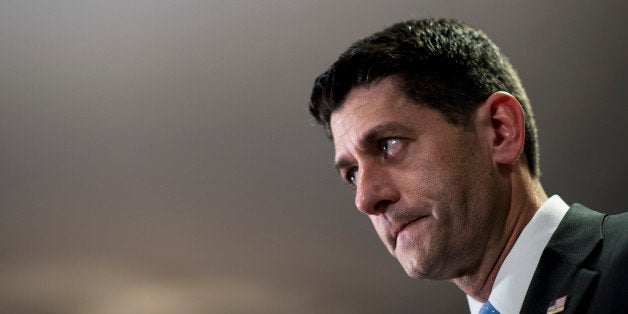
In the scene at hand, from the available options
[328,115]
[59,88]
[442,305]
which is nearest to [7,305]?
[59,88]

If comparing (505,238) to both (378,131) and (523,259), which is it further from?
(378,131)

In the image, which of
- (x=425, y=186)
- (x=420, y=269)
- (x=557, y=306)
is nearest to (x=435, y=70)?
(x=425, y=186)

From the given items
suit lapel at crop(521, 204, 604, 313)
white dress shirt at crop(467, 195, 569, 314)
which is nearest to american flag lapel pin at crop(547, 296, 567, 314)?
suit lapel at crop(521, 204, 604, 313)

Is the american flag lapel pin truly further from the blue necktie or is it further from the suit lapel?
the blue necktie

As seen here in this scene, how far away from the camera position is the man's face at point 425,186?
1.44 meters

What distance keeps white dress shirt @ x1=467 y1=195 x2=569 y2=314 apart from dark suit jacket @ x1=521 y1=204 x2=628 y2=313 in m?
0.03

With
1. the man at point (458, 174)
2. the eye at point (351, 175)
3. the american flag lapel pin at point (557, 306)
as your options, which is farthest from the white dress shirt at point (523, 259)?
the eye at point (351, 175)

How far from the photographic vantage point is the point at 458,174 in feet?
4.79

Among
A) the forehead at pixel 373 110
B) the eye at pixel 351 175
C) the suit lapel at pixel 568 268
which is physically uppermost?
the forehead at pixel 373 110

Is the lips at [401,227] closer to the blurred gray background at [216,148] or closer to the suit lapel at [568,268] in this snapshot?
the suit lapel at [568,268]

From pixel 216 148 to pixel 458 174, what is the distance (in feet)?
6.32

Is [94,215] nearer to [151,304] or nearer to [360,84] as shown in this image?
[151,304]

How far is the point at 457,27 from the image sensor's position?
5.52 feet

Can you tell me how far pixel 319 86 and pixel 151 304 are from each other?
7.85 ft
